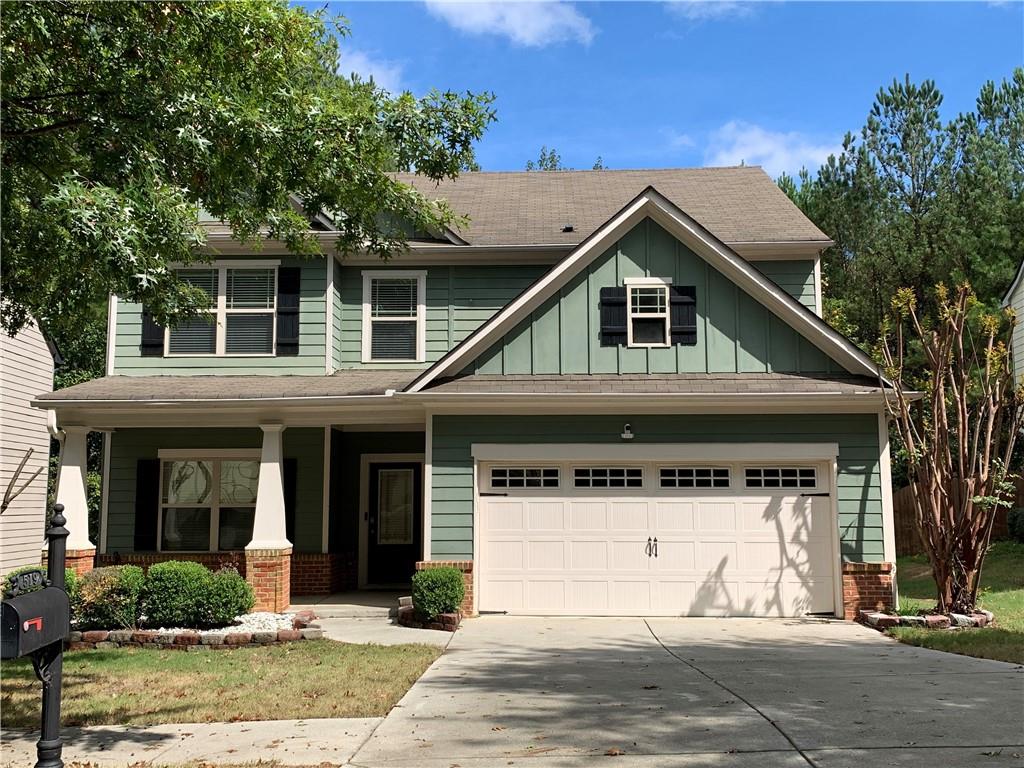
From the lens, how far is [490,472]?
1302 cm

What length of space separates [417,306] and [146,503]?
19.0 feet

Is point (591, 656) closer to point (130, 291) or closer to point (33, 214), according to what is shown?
point (130, 291)

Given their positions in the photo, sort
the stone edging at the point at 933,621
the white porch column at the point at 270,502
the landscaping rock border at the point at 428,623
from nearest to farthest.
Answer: the stone edging at the point at 933,621 → the landscaping rock border at the point at 428,623 → the white porch column at the point at 270,502

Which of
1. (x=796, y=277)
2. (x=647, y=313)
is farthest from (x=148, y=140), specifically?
(x=796, y=277)

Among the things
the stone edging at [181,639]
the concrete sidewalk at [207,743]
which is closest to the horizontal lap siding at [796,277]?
the stone edging at [181,639]

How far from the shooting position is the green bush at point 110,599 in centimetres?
1116

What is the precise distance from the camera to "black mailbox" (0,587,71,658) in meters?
4.65

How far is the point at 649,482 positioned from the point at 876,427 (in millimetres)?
3289

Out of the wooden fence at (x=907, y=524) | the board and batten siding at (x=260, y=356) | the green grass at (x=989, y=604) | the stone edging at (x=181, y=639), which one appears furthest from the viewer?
the wooden fence at (x=907, y=524)

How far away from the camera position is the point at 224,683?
8570 millimetres

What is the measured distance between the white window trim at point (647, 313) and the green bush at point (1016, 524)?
12.1 meters

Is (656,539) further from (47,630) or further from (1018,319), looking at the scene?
(1018,319)

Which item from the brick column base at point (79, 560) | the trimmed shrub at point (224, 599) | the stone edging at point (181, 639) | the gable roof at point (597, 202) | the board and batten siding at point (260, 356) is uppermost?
the gable roof at point (597, 202)

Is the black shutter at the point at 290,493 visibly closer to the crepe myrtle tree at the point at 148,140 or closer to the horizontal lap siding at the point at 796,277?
the crepe myrtle tree at the point at 148,140
